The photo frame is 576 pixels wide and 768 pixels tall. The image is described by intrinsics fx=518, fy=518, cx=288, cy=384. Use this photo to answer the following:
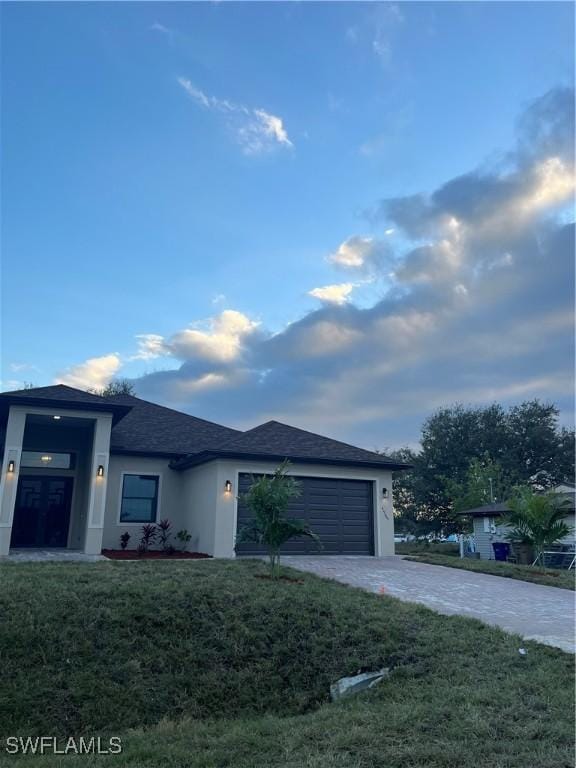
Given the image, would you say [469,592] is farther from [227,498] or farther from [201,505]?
[201,505]

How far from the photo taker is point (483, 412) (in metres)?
43.7

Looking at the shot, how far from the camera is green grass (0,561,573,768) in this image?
395cm

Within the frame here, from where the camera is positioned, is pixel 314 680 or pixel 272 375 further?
pixel 272 375

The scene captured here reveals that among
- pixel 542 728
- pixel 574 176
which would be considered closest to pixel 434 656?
pixel 542 728

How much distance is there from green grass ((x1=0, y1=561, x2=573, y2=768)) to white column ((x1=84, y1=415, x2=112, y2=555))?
201 inches

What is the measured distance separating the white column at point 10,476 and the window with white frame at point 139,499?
3.38m

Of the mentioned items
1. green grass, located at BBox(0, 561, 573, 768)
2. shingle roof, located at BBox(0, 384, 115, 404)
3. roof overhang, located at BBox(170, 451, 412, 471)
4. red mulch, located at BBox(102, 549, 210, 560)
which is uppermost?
shingle roof, located at BBox(0, 384, 115, 404)

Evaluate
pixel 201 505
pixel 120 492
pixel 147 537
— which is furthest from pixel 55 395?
pixel 201 505

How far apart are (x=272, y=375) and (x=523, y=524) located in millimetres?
18311

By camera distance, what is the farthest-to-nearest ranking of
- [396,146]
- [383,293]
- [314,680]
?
[383,293] < [396,146] < [314,680]

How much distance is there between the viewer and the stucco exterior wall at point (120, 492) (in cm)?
1502

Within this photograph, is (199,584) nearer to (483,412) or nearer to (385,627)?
(385,627)

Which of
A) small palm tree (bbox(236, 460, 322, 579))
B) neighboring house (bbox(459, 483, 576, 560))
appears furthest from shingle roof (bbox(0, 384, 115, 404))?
neighboring house (bbox(459, 483, 576, 560))

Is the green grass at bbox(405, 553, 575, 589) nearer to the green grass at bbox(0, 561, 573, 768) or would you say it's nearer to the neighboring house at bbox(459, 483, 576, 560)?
the green grass at bbox(0, 561, 573, 768)
